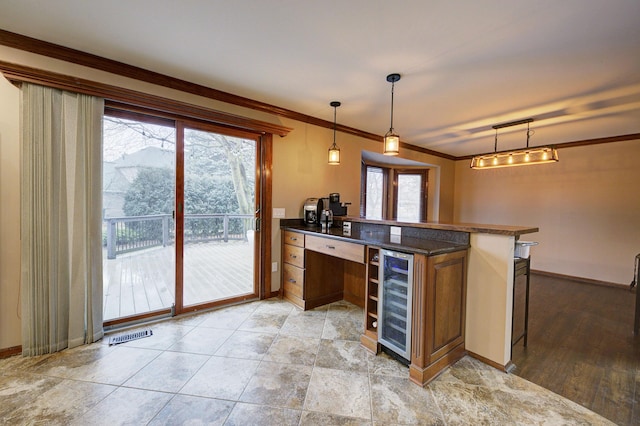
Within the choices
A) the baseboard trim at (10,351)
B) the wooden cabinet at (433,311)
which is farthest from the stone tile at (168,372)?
the wooden cabinet at (433,311)

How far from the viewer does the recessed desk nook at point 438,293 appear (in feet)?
6.10

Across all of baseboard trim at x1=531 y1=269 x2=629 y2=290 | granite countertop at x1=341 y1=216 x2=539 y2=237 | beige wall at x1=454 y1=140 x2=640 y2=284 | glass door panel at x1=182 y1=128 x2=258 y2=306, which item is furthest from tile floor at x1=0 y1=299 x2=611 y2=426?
beige wall at x1=454 y1=140 x2=640 y2=284

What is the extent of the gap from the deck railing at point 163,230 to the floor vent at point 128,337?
742mm

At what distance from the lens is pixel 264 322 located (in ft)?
8.82

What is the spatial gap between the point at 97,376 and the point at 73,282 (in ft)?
2.67

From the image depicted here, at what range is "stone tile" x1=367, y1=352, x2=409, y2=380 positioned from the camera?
1934mm

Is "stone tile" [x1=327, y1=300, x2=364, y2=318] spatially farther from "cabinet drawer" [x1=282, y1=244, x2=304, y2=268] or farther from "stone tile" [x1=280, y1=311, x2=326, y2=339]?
"cabinet drawer" [x1=282, y1=244, x2=304, y2=268]

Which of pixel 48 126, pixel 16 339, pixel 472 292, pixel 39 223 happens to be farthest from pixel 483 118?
pixel 16 339

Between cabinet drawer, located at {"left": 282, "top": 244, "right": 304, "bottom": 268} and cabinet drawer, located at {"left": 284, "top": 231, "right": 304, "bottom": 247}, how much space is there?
0.05 metres

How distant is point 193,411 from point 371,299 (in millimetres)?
1489

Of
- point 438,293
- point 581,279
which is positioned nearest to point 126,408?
point 438,293

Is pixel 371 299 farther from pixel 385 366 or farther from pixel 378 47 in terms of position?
pixel 378 47

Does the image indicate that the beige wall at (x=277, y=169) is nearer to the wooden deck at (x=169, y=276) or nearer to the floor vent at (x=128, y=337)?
the wooden deck at (x=169, y=276)

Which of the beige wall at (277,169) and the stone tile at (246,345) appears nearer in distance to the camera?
the beige wall at (277,169)
